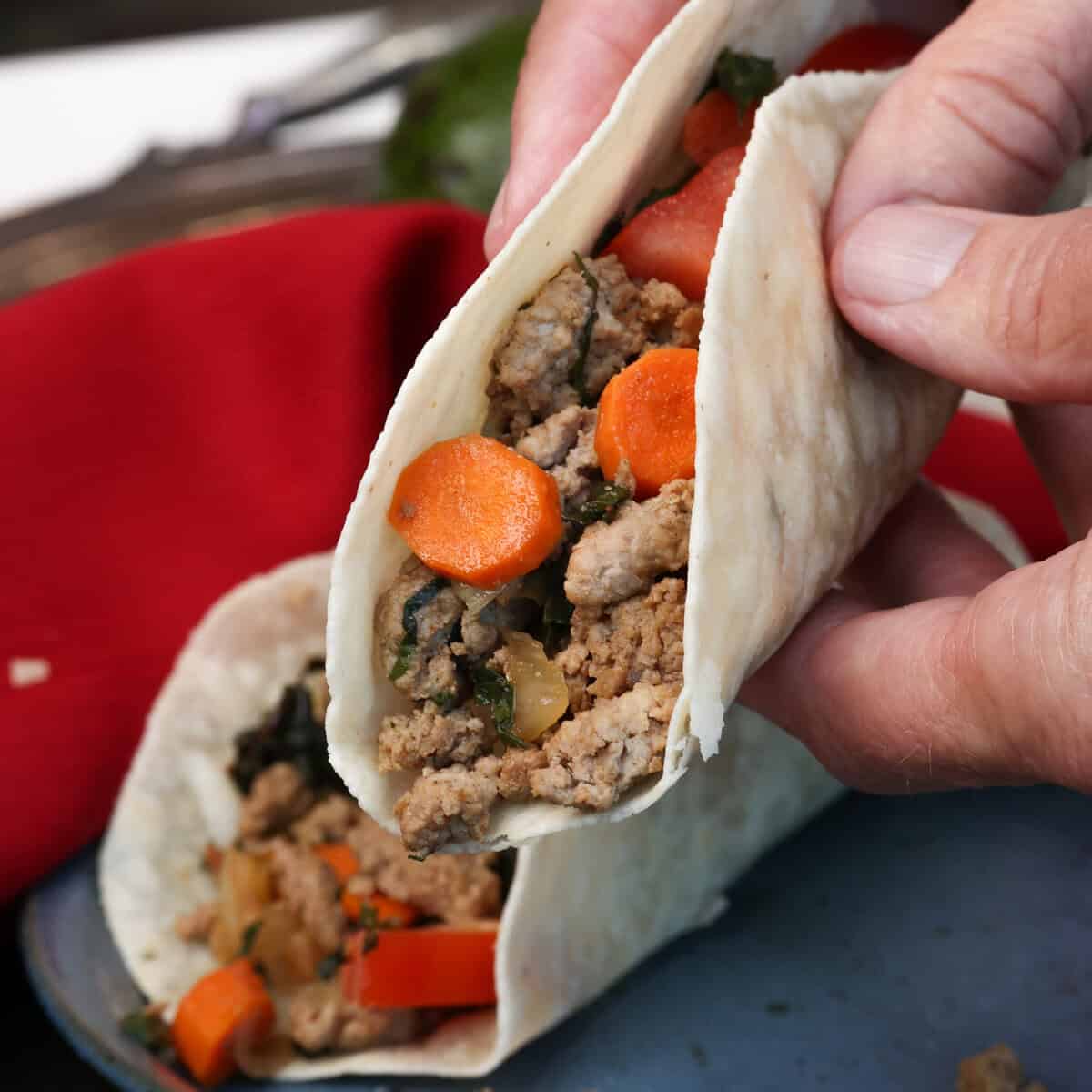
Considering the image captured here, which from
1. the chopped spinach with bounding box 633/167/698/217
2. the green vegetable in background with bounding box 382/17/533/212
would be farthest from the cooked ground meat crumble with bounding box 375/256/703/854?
the green vegetable in background with bounding box 382/17/533/212

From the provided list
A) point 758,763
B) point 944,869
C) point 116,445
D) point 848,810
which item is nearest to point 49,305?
point 116,445

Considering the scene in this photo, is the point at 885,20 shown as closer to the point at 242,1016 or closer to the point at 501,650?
the point at 501,650

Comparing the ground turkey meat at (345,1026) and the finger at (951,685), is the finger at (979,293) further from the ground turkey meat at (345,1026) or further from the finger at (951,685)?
the ground turkey meat at (345,1026)

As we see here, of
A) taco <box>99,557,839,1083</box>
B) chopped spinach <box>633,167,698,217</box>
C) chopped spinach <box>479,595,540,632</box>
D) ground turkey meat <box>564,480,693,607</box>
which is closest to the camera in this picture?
ground turkey meat <box>564,480,693,607</box>

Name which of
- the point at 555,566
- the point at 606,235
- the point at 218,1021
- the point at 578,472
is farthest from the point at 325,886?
the point at 606,235

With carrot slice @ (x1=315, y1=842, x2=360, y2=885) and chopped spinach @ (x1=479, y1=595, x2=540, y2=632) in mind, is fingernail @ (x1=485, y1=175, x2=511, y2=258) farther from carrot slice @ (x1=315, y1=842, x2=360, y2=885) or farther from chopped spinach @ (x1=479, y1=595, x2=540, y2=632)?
carrot slice @ (x1=315, y1=842, x2=360, y2=885)

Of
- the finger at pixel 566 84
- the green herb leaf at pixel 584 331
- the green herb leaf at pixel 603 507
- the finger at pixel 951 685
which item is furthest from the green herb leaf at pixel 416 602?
the finger at pixel 566 84
